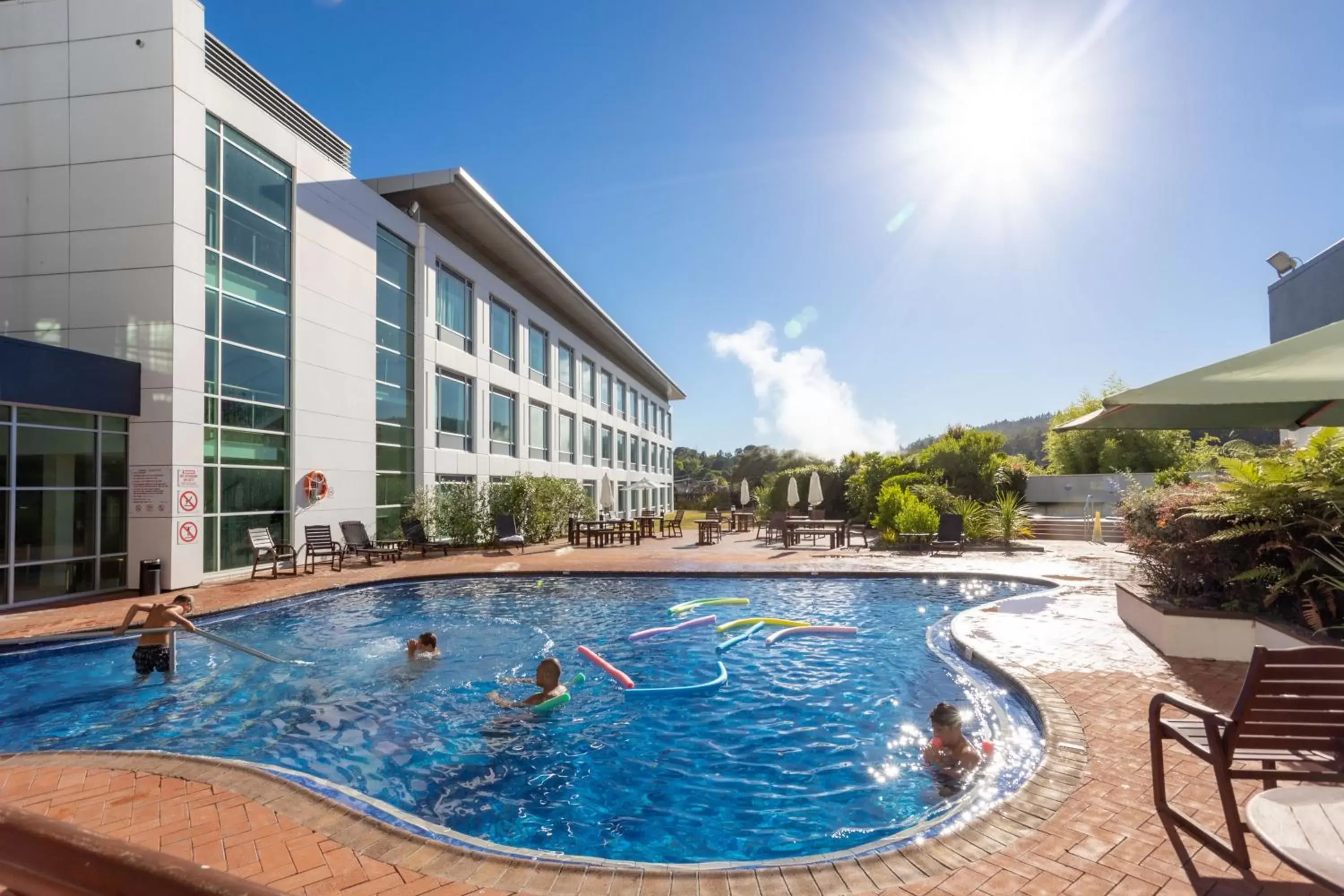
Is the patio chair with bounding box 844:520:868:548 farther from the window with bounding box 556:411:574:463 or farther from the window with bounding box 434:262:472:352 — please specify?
the window with bounding box 434:262:472:352

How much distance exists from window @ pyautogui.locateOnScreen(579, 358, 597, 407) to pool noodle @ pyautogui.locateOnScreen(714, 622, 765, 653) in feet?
76.1

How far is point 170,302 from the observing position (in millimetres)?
11672

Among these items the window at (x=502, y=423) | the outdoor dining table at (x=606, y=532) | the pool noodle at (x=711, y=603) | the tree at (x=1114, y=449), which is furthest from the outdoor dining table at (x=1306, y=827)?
the tree at (x=1114, y=449)

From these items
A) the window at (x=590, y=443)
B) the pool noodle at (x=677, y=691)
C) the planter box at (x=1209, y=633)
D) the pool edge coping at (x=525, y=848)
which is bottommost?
the pool noodle at (x=677, y=691)

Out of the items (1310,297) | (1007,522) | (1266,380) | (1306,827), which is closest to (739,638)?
(1266,380)

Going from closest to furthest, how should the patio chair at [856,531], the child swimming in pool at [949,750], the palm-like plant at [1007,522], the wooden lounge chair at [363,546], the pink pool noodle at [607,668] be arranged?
1. the child swimming in pool at [949,750]
2. the pink pool noodle at [607,668]
3. the wooden lounge chair at [363,546]
4. the palm-like plant at [1007,522]
5. the patio chair at [856,531]

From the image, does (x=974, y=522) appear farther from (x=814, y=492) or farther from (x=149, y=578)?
(x=149, y=578)

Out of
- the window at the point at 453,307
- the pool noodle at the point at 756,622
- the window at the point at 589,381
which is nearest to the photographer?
the pool noodle at the point at 756,622

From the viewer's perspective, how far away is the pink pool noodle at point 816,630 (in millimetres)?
8906

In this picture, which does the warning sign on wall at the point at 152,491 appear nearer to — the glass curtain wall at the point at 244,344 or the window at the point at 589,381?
the glass curtain wall at the point at 244,344

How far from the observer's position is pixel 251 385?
45.1 feet

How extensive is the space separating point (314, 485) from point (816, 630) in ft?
39.2

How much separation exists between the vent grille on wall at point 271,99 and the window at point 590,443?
16792 mm

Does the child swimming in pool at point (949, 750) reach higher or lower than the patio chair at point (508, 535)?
lower
